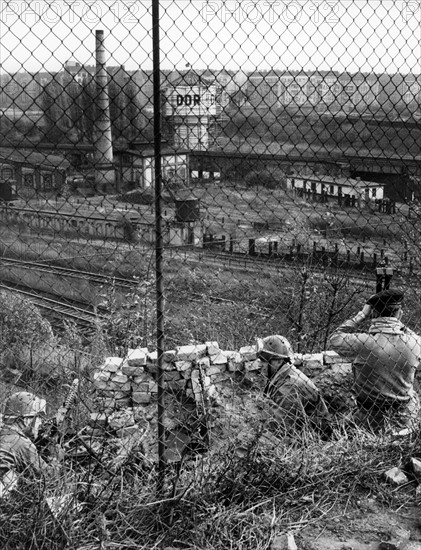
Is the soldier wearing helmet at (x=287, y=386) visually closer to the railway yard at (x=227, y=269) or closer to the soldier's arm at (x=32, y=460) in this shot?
the soldier's arm at (x=32, y=460)

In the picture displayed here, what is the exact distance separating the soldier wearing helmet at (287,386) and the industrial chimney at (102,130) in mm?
1631

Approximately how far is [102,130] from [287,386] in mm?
2067

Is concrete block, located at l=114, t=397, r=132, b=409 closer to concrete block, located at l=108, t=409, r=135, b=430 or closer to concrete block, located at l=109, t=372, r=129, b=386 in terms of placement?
concrete block, located at l=109, t=372, r=129, b=386

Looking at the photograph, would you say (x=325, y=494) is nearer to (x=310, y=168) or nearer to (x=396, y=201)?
(x=310, y=168)

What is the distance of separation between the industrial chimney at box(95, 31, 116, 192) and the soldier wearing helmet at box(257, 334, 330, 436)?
1631 millimetres

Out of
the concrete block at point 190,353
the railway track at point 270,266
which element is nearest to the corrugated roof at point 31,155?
the concrete block at point 190,353

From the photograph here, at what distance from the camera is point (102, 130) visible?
11.4 ft

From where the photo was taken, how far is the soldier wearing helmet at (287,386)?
4.29 m

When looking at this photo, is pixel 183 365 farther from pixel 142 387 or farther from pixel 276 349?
pixel 276 349

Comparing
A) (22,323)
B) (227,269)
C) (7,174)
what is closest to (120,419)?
(7,174)

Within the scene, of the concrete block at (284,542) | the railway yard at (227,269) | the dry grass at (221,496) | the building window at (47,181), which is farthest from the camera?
the railway yard at (227,269)

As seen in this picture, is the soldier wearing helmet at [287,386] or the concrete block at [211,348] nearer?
the soldier wearing helmet at [287,386]

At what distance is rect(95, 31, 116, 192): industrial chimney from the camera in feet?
10.9

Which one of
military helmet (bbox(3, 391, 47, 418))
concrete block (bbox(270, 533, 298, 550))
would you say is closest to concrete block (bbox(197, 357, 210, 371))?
military helmet (bbox(3, 391, 47, 418))
